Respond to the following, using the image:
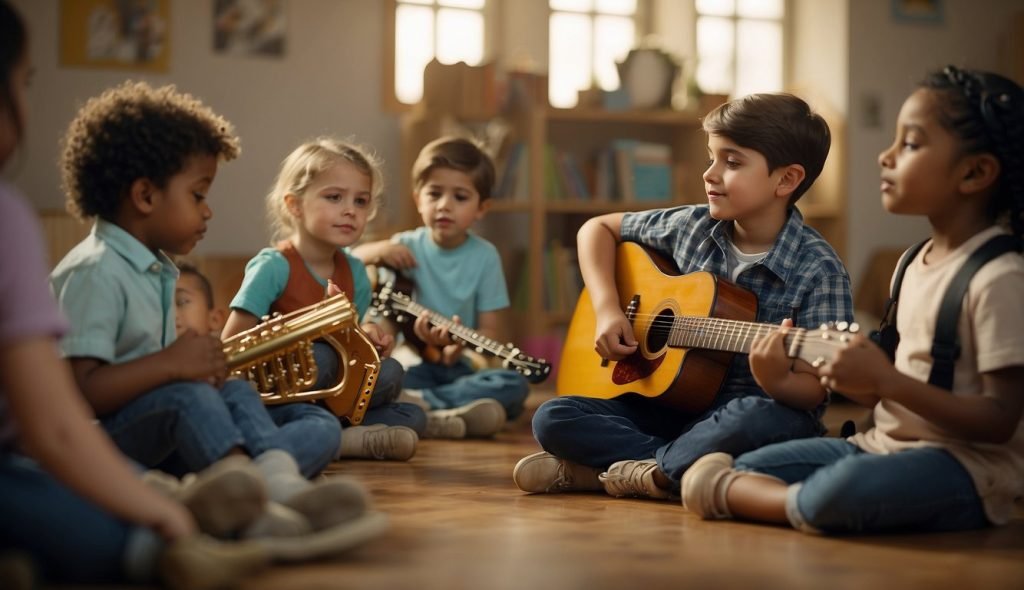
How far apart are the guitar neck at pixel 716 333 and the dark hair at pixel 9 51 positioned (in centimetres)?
127

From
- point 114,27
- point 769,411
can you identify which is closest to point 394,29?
point 114,27

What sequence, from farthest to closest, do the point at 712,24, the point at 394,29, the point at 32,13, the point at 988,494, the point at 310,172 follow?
1. the point at 712,24
2. the point at 394,29
3. the point at 32,13
4. the point at 310,172
5. the point at 988,494

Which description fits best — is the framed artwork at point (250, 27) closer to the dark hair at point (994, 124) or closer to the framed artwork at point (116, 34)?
the framed artwork at point (116, 34)

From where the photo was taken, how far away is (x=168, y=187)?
6.54 feet

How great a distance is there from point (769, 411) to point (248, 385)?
939mm

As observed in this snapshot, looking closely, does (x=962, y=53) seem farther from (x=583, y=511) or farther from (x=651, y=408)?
(x=583, y=511)

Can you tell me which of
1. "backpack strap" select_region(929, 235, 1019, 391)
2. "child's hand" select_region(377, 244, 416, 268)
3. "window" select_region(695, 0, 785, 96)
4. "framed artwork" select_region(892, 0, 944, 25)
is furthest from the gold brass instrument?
"framed artwork" select_region(892, 0, 944, 25)

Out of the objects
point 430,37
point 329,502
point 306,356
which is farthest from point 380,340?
point 430,37

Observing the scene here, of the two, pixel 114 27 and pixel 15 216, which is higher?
pixel 114 27

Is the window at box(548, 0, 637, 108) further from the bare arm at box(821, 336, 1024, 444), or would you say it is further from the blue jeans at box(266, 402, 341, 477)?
the bare arm at box(821, 336, 1024, 444)

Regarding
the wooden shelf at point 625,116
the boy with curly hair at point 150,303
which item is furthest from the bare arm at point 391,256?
the wooden shelf at point 625,116

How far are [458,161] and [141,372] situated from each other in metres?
1.93

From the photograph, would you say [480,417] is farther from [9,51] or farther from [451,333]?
[9,51]

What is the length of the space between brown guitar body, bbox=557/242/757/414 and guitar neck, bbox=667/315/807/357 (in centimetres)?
2
